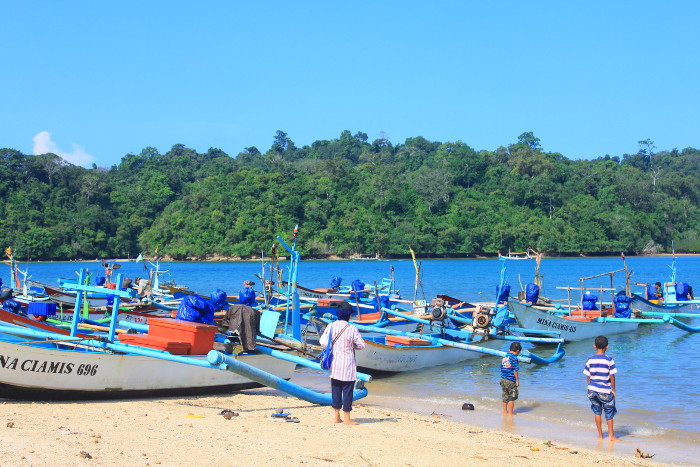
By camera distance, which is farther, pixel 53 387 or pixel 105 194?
pixel 105 194

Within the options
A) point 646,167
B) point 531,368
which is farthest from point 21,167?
point 646,167

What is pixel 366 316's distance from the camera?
69.1ft

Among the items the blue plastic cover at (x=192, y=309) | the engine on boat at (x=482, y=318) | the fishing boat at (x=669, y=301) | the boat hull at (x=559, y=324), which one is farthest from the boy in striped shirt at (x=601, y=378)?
the fishing boat at (x=669, y=301)

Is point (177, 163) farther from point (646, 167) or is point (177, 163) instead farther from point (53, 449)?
point (53, 449)

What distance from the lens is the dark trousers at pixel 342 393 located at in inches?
376

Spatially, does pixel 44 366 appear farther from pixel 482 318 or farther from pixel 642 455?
pixel 482 318

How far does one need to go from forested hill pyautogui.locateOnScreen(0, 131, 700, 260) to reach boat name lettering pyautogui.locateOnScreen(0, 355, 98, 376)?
7789 centimetres

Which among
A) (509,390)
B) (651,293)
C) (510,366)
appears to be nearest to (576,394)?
(509,390)

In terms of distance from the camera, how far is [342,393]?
979 centimetres

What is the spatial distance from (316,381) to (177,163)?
11030 cm

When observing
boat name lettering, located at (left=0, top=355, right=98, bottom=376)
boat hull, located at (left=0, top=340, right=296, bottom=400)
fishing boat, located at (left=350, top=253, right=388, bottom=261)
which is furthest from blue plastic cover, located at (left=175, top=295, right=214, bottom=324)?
fishing boat, located at (left=350, top=253, right=388, bottom=261)

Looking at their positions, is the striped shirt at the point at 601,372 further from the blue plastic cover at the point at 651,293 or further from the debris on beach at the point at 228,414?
the blue plastic cover at the point at 651,293

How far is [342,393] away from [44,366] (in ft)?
13.9

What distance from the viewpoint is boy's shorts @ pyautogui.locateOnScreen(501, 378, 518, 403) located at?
38.8ft
